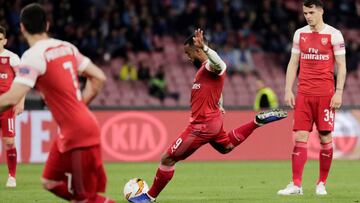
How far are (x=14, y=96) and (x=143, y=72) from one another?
1721cm

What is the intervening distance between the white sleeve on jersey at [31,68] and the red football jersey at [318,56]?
4.80 meters

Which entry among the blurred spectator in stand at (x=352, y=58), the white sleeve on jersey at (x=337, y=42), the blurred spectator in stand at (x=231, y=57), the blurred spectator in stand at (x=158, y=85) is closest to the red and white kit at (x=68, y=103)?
the white sleeve on jersey at (x=337, y=42)

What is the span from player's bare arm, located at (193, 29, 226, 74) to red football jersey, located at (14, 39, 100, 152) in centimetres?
243

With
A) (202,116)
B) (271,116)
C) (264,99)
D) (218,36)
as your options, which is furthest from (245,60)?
(202,116)

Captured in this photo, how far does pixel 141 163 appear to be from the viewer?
1894cm

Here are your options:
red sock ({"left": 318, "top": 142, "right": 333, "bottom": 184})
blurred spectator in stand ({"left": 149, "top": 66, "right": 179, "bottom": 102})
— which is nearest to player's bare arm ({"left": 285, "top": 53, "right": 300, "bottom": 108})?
red sock ({"left": 318, "top": 142, "right": 333, "bottom": 184})

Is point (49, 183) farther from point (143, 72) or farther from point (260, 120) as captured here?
point (143, 72)

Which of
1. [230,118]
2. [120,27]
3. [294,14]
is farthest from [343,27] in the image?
[230,118]

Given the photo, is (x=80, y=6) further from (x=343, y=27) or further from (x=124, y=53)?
(x=343, y=27)

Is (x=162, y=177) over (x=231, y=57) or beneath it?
over

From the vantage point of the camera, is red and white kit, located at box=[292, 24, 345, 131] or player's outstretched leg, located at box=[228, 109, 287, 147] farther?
red and white kit, located at box=[292, 24, 345, 131]

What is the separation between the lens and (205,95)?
1051cm

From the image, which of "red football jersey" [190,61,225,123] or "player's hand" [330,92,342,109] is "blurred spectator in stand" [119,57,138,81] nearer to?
"player's hand" [330,92,342,109]

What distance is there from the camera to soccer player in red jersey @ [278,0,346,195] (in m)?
11.1
